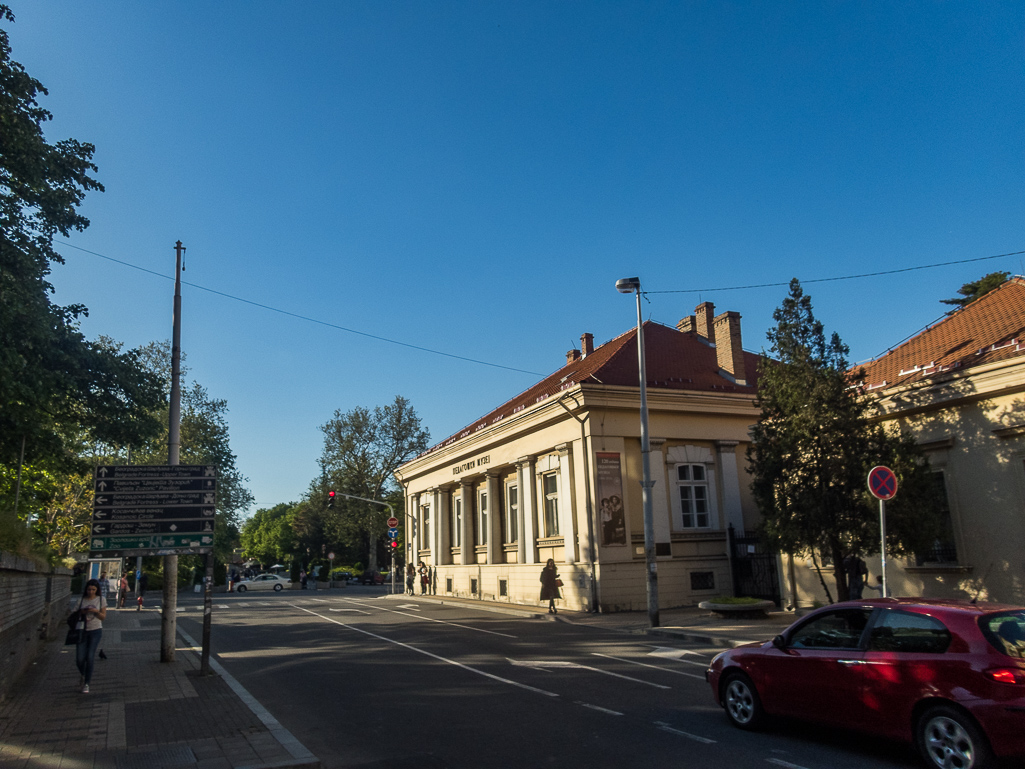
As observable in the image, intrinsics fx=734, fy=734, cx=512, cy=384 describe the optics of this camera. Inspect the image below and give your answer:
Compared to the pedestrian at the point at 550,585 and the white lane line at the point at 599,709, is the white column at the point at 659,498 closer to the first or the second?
the pedestrian at the point at 550,585

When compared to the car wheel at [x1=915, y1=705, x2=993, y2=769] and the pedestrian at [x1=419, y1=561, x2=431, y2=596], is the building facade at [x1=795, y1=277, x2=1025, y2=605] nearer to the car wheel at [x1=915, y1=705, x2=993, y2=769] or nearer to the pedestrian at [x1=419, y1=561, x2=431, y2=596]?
the car wheel at [x1=915, y1=705, x2=993, y2=769]

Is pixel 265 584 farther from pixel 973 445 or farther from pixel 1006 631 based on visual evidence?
pixel 1006 631

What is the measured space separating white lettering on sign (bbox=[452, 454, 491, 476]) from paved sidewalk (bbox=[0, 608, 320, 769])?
19.7 metres

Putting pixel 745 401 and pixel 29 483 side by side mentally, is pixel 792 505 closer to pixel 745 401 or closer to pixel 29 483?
pixel 745 401

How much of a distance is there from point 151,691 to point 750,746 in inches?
340

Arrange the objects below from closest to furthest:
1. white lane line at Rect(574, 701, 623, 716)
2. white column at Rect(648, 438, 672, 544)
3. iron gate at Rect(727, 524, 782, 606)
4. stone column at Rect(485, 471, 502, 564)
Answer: white lane line at Rect(574, 701, 623, 716), iron gate at Rect(727, 524, 782, 606), white column at Rect(648, 438, 672, 544), stone column at Rect(485, 471, 502, 564)

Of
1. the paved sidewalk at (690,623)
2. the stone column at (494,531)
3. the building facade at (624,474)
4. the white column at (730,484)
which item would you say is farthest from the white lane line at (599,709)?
the stone column at (494,531)

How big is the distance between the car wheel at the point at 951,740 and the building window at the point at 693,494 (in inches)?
808

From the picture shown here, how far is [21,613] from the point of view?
12.1 metres

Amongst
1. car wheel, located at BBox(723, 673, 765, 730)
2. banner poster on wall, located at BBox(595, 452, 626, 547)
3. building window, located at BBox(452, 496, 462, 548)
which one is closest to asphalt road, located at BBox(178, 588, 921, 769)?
car wheel, located at BBox(723, 673, 765, 730)

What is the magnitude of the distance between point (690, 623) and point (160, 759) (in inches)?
580

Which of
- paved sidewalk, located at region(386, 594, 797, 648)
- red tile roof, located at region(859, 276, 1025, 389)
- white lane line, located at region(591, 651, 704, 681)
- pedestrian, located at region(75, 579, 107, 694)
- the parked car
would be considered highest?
red tile roof, located at region(859, 276, 1025, 389)

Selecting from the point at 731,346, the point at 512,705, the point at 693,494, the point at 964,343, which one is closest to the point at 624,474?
the point at 693,494

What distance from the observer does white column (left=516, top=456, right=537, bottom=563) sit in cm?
2817
